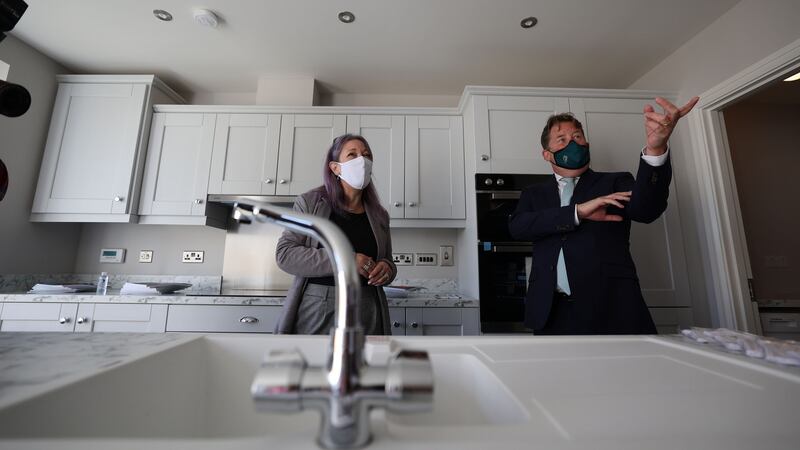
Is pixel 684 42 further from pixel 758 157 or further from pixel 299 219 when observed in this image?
pixel 299 219

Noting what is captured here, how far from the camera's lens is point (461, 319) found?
5.96 ft

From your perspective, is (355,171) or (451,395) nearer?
(451,395)

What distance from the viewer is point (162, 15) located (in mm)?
1885

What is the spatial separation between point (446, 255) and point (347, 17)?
169cm

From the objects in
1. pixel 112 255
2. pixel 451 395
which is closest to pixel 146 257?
pixel 112 255

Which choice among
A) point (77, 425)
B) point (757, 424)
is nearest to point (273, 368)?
point (77, 425)

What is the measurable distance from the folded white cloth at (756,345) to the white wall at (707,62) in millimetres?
1690

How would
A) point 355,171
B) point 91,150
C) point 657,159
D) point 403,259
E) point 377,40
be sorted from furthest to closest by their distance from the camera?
point 403,259, point 91,150, point 377,40, point 355,171, point 657,159

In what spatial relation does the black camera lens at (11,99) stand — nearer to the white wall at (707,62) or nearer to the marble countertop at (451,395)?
the marble countertop at (451,395)

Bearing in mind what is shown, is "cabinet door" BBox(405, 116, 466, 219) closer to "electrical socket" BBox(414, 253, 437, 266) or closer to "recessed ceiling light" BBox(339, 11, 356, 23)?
"electrical socket" BBox(414, 253, 437, 266)

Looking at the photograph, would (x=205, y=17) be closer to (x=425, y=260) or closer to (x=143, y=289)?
(x=143, y=289)

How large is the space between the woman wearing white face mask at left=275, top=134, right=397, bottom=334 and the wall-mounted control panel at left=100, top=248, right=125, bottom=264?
2.07 metres

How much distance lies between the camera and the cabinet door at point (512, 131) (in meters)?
2.02

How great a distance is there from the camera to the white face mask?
1.25m
